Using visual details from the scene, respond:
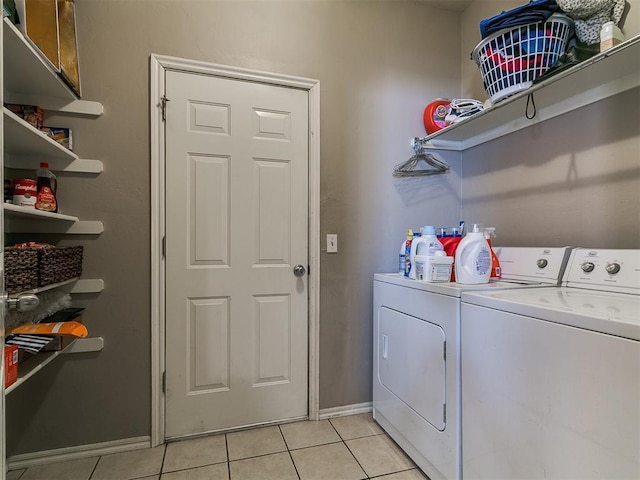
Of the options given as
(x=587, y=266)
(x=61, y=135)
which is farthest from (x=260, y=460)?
(x=61, y=135)

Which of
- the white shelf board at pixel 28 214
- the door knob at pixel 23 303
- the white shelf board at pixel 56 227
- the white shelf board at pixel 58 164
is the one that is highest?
the white shelf board at pixel 58 164

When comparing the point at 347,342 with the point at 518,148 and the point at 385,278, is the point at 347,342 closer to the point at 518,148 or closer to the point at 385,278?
the point at 385,278

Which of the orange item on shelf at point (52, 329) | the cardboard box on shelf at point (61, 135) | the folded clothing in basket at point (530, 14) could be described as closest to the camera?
the orange item on shelf at point (52, 329)

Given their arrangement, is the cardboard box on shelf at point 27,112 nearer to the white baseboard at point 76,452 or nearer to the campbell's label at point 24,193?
the campbell's label at point 24,193

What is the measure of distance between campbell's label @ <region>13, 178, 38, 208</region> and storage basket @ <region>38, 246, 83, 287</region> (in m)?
0.22

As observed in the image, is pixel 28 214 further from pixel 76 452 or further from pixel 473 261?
pixel 473 261

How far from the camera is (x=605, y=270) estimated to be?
1260 mm

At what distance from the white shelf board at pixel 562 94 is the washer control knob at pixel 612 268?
0.75 m

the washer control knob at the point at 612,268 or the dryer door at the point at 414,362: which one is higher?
the washer control knob at the point at 612,268

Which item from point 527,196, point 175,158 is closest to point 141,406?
point 175,158

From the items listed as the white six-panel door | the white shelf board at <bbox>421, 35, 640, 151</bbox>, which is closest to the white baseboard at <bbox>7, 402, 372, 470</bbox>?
the white six-panel door

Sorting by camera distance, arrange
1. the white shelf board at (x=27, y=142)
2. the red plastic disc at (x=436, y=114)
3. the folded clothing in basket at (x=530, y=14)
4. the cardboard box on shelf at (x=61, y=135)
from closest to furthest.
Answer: the white shelf board at (x=27, y=142)
the folded clothing in basket at (x=530, y=14)
the cardboard box on shelf at (x=61, y=135)
the red plastic disc at (x=436, y=114)

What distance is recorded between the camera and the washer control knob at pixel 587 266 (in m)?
1.31

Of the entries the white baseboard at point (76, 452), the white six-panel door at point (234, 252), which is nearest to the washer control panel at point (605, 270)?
the white six-panel door at point (234, 252)
